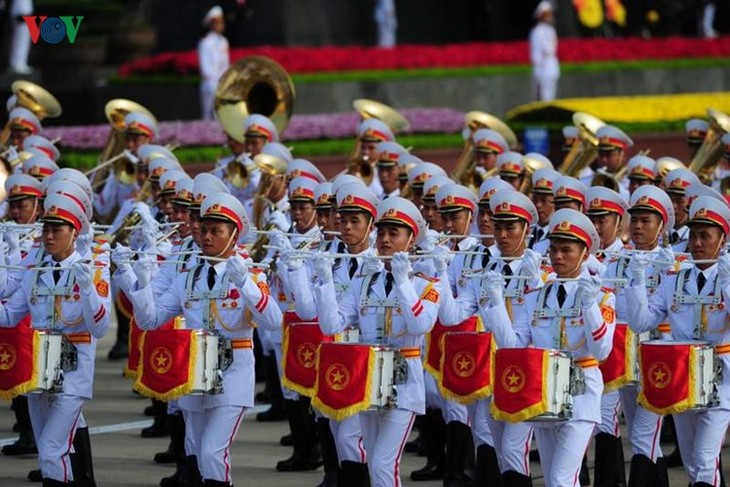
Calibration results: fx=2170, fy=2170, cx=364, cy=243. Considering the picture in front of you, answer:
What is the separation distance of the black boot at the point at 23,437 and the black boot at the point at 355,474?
3530mm

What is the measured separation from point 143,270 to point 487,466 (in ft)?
8.77

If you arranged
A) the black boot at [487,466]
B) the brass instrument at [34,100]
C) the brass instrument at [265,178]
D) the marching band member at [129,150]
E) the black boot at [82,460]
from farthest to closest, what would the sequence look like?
the brass instrument at [34,100]
the marching band member at [129,150]
the brass instrument at [265,178]
the black boot at [82,460]
the black boot at [487,466]

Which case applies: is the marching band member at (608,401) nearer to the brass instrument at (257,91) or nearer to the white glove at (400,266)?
the white glove at (400,266)

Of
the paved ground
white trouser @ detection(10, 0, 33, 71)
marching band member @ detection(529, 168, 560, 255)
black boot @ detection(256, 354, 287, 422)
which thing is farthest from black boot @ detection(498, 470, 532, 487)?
white trouser @ detection(10, 0, 33, 71)

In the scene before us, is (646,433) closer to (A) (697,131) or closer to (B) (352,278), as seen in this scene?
(B) (352,278)

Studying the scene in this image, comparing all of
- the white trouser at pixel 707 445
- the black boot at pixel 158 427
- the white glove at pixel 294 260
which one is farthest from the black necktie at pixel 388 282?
the black boot at pixel 158 427

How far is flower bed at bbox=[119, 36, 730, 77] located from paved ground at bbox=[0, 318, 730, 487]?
11.6 m

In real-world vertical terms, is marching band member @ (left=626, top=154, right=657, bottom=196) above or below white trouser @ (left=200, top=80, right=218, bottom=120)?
below

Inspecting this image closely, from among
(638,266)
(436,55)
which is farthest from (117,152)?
(436,55)

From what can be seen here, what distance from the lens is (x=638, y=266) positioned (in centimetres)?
1367

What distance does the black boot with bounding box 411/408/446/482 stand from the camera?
1579 cm

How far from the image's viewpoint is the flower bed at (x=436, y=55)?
Result: 30562mm

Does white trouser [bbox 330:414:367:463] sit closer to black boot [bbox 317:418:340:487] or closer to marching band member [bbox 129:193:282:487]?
marching band member [bbox 129:193:282:487]

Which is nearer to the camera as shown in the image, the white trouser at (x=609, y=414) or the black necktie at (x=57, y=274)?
the black necktie at (x=57, y=274)
